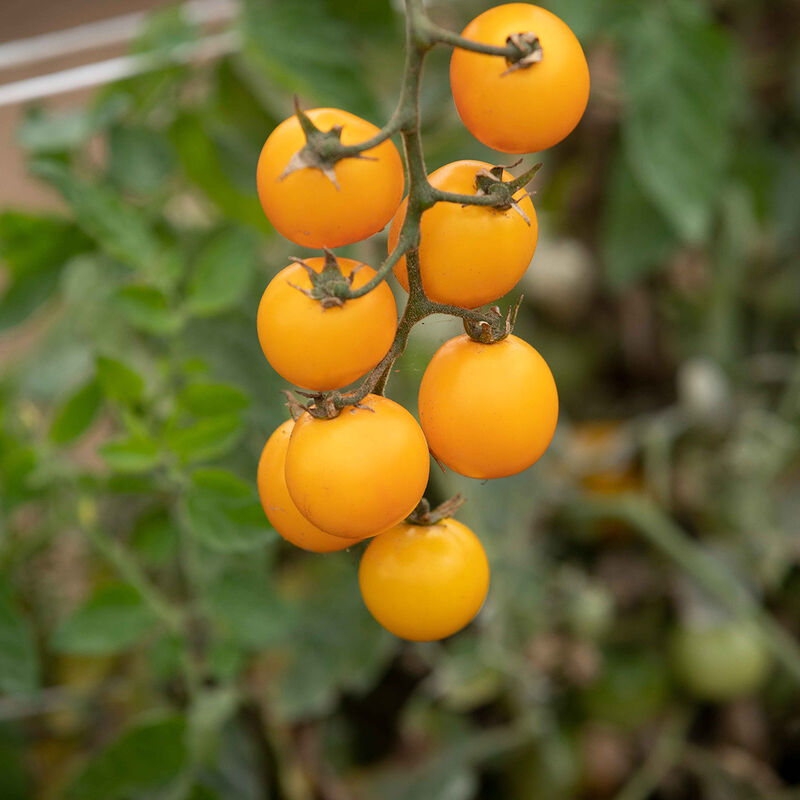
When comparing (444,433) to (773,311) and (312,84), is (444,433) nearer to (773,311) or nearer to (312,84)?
(312,84)

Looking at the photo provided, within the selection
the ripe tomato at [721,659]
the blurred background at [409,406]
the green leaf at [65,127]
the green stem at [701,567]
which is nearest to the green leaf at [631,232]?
the blurred background at [409,406]

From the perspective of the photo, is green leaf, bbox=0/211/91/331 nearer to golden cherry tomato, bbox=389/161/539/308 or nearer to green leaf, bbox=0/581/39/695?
green leaf, bbox=0/581/39/695

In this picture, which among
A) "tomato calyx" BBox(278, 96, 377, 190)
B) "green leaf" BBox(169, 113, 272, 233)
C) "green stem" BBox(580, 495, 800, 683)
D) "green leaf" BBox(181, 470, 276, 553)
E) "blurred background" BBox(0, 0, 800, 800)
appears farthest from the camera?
"green stem" BBox(580, 495, 800, 683)

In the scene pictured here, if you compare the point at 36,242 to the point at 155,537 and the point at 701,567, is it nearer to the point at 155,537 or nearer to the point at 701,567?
the point at 155,537

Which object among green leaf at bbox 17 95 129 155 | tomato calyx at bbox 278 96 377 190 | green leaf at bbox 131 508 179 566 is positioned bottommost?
green leaf at bbox 131 508 179 566

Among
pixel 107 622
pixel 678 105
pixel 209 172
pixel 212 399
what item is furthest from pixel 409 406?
pixel 678 105

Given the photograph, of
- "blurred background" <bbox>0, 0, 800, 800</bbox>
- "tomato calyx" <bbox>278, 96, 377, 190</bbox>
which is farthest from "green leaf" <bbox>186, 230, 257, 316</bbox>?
"tomato calyx" <bbox>278, 96, 377, 190</bbox>

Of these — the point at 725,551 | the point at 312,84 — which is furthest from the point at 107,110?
the point at 725,551
